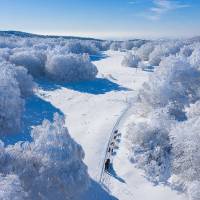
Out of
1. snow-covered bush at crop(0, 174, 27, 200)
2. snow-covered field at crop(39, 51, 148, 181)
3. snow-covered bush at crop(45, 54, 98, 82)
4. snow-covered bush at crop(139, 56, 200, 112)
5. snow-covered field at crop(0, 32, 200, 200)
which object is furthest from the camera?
snow-covered bush at crop(45, 54, 98, 82)

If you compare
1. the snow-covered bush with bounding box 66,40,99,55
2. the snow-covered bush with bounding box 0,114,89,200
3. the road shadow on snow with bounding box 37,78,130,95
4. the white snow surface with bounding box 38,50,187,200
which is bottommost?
the white snow surface with bounding box 38,50,187,200

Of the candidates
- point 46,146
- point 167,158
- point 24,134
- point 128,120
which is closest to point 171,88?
Result: point 128,120

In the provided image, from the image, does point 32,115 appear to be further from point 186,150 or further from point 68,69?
point 68,69

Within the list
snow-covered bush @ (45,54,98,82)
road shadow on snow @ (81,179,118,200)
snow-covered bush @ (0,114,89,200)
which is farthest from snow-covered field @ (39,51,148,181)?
snow-covered bush @ (0,114,89,200)

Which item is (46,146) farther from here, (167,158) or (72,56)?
(72,56)

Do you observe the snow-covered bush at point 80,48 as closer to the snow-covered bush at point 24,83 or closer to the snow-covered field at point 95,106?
the snow-covered field at point 95,106

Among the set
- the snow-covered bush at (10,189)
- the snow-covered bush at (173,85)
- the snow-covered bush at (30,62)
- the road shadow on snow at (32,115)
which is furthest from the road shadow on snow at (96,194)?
the snow-covered bush at (30,62)

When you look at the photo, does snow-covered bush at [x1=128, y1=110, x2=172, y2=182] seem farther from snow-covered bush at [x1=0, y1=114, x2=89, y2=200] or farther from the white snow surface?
snow-covered bush at [x1=0, y1=114, x2=89, y2=200]
